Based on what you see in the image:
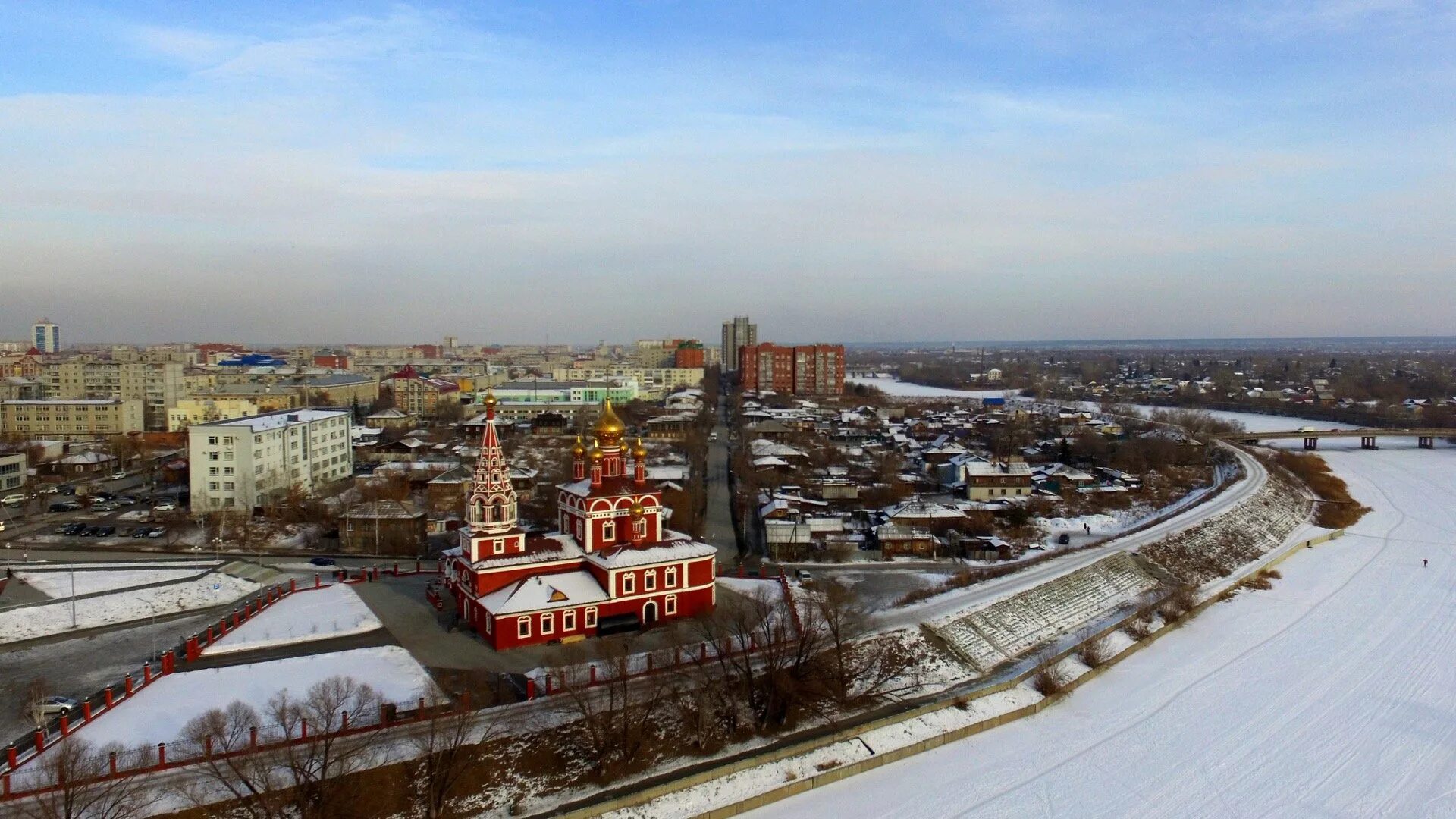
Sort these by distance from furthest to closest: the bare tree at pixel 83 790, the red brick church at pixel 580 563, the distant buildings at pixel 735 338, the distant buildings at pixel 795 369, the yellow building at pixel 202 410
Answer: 1. the distant buildings at pixel 735 338
2. the distant buildings at pixel 795 369
3. the yellow building at pixel 202 410
4. the red brick church at pixel 580 563
5. the bare tree at pixel 83 790

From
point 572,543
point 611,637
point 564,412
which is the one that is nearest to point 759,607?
point 611,637

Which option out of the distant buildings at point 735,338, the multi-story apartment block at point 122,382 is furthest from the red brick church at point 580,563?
the distant buildings at point 735,338

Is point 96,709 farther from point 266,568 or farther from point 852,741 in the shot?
point 852,741

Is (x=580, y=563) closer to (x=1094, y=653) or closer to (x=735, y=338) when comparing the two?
(x=1094, y=653)

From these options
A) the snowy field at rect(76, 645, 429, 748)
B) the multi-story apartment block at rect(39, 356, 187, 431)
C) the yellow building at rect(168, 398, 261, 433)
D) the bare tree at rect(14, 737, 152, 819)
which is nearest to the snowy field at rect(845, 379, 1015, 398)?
the yellow building at rect(168, 398, 261, 433)

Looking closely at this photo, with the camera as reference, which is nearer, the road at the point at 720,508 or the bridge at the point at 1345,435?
the road at the point at 720,508

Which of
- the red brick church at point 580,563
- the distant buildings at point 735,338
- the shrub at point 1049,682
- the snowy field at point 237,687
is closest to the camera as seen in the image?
the snowy field at point 237,687

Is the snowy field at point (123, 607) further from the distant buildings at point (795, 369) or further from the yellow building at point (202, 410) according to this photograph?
the distant buildings at point (795, 369)
